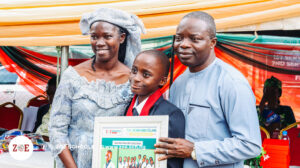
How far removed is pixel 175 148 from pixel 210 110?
0.21 meters

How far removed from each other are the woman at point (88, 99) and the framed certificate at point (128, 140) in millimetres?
203

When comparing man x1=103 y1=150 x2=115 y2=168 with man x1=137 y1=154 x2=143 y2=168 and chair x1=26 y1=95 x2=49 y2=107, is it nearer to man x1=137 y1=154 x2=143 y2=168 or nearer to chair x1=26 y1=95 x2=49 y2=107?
man x1=137 y1=154 x2=143 y2=168

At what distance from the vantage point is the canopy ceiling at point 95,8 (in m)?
2.61

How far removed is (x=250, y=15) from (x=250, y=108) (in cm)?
147

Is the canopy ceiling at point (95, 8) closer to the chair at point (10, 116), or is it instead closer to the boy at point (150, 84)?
the boy at point (150, 84)

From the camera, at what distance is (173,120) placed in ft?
4.64

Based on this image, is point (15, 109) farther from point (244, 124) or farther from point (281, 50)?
point (244, 124)

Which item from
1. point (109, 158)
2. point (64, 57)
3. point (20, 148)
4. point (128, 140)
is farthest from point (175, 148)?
point (20, 148)

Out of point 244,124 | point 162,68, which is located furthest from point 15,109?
point 244,124

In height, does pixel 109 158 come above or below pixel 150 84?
below

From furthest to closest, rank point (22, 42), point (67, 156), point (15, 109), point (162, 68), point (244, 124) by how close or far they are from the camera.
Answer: point (15, 109), point (22, 42), point (67, 156), point (162, 68), point (244, 124)

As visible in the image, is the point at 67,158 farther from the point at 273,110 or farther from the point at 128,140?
the point at 273,110

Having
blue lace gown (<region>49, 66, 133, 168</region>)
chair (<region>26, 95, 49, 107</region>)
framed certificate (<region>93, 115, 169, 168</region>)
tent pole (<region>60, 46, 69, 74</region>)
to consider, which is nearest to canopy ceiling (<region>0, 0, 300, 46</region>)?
tent pole (<region>60, 46, 69, 74</region>)

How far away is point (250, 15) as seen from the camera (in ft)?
8.52
